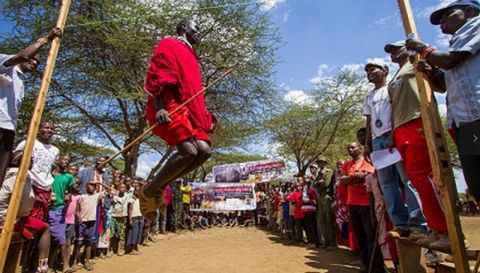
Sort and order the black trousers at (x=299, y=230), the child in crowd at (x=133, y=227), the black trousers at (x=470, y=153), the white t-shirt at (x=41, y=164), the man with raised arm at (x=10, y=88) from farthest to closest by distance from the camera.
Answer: the black trousers at (x=299, y=230), the child in crowd at (x=133, y=227), the white t-shirt at (x=41, y=164), the man with raised arm at (x=10, y=88), the black trousers at (x=470, y=153)

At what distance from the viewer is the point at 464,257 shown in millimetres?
2451

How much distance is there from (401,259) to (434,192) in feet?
A: 2.24

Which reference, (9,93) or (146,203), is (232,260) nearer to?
(146,203)

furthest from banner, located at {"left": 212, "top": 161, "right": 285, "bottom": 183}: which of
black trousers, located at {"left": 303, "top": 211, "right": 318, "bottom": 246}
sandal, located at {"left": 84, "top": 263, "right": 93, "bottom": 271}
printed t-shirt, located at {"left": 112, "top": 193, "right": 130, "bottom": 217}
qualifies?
sandal, located at {"left": 84, "top": 263, "right": 93, "bottom": 271}

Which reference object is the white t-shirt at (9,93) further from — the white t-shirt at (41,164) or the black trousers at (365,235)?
the black trousers at (365,235)

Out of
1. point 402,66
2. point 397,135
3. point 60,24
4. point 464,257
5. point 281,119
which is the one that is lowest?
point 464,257

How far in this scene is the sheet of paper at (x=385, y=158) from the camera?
12.2 ft

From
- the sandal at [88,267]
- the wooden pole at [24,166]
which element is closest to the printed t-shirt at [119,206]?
the sandal at [88,267]

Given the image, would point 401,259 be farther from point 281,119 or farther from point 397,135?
point 281,119

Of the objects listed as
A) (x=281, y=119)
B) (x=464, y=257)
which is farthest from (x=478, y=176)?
(x=281, y=119)

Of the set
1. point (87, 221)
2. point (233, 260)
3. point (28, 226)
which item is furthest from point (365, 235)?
point (87, 221)

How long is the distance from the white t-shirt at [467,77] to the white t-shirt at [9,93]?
3672 millimetres

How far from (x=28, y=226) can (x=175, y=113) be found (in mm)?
2874

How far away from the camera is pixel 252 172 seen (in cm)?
2166
